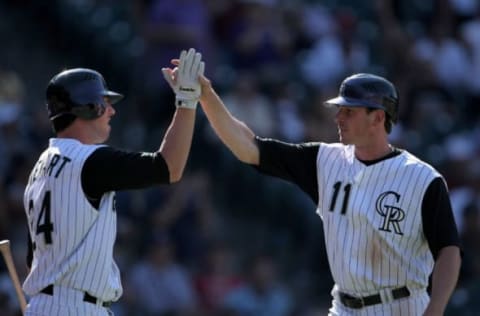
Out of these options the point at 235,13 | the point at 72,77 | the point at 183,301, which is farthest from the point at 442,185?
the point at 235,13

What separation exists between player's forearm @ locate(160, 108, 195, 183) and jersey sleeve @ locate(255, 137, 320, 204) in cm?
83

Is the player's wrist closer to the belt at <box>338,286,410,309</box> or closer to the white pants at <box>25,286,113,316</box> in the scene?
the white pants at <box>25,286,113,316</box>

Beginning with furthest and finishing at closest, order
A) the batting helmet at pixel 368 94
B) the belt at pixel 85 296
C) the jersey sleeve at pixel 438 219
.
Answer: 1. the batting helmet at pixel 368 94
2. the jersey sleeve at pixel 438 219
3. the belt at pixel 85 296

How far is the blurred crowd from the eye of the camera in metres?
11.1

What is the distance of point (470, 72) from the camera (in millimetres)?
14039

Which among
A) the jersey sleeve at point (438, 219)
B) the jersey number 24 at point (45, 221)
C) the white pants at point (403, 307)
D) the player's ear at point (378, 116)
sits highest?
the player's ear at point (378, 116)

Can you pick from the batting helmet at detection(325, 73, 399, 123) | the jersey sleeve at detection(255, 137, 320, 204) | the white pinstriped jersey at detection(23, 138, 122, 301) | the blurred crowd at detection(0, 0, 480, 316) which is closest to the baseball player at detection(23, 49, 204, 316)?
the white pinstriped jersey at detection(23, 138, 122, 301)

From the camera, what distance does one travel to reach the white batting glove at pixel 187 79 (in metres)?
6.41

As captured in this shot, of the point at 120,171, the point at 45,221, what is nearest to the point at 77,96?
the point at 120,171

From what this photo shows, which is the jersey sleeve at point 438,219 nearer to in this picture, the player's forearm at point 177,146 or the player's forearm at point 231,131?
the player's forearm at point 231,131

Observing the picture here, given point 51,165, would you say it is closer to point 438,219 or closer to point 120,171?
point 120,171

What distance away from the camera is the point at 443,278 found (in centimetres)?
643

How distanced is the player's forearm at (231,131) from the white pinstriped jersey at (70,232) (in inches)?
37.9

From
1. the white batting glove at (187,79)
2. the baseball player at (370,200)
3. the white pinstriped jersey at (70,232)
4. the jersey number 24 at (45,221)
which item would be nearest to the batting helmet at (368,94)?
the baseball player at (370,200)
